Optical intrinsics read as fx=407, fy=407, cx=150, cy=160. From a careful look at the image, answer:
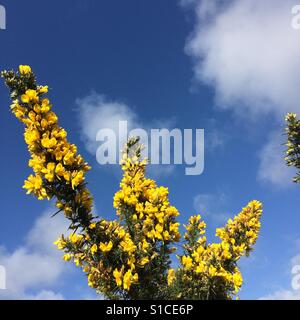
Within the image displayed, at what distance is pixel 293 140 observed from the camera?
65.6ft

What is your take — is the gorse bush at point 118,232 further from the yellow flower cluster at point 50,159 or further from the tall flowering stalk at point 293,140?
the tall flowering stalk at point 293,140

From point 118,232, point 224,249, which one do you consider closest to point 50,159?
point 118,232

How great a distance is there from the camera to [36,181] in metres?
7.97

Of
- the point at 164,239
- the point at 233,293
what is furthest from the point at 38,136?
the point at 233,293

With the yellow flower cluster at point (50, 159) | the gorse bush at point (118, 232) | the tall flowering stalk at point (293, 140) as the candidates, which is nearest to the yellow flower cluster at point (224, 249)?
the gorse bush at point (118, 232)

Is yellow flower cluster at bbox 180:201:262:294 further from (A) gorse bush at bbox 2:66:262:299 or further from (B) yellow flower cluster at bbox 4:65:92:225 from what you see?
(B) yellow flower cluster at bbox 4:65:92:225

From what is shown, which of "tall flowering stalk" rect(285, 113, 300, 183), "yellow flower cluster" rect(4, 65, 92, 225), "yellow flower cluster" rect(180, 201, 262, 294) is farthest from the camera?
"tall flowering stalk" rect(285, 113, 300, 183)

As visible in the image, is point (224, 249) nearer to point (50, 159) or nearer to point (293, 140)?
point (50, 159)

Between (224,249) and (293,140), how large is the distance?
11.9m

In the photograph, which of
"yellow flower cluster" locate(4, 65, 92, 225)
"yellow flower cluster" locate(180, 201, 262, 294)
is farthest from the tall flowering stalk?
"yellow flower cluster" locate(4, 65, 92, 225)

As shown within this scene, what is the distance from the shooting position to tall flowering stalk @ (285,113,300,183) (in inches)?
766

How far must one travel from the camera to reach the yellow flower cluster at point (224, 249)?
9.13 meters

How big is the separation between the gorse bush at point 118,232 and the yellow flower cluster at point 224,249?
0.02 meters

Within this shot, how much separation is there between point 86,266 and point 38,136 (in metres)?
2.93
